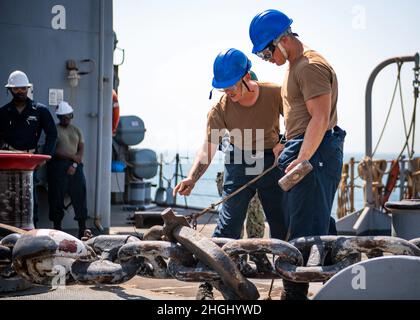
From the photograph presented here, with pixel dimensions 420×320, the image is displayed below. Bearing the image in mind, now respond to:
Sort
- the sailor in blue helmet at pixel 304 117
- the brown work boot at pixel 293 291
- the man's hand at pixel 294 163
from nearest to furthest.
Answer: the man's hand at pixel 294 163 → the sailor in blue helmet at pixel 304 117 → the brown work boot at pixel 293 291

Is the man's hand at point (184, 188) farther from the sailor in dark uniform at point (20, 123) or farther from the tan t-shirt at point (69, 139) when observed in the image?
the tan t-shirt at point (69, 139)

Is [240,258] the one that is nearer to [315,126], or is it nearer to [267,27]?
[315,126]

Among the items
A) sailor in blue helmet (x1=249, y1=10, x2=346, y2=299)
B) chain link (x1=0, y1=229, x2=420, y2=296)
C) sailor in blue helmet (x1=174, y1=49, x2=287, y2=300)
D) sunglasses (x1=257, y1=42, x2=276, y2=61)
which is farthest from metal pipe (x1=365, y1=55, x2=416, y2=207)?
chain link (x1=0, y1=229, x2=420, y2=296)

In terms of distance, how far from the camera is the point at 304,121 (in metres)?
4.48

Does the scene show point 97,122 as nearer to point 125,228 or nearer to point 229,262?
point 125,228

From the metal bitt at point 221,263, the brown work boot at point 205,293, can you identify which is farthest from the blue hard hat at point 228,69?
the metal bitt at point 221,263

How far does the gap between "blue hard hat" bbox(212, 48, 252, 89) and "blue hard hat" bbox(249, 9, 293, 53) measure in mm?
649

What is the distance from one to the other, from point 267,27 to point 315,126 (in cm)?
66

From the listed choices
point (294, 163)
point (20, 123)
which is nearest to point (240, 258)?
point (294, 163)

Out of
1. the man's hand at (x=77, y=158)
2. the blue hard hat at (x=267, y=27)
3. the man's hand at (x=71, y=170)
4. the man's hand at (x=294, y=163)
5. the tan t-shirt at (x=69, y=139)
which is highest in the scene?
the blue hard hat at (x=267, y=27)

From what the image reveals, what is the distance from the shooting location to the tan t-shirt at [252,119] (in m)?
5.42

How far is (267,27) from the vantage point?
4.50 meters

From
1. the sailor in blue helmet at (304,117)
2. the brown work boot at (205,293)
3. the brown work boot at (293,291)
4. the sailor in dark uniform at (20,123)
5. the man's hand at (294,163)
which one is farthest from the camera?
the sailor in dark uniform at (20,123)

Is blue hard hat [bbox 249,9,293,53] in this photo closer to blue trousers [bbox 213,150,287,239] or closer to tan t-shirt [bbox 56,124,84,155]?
blue trousers [bbox 213,150,287,239]
